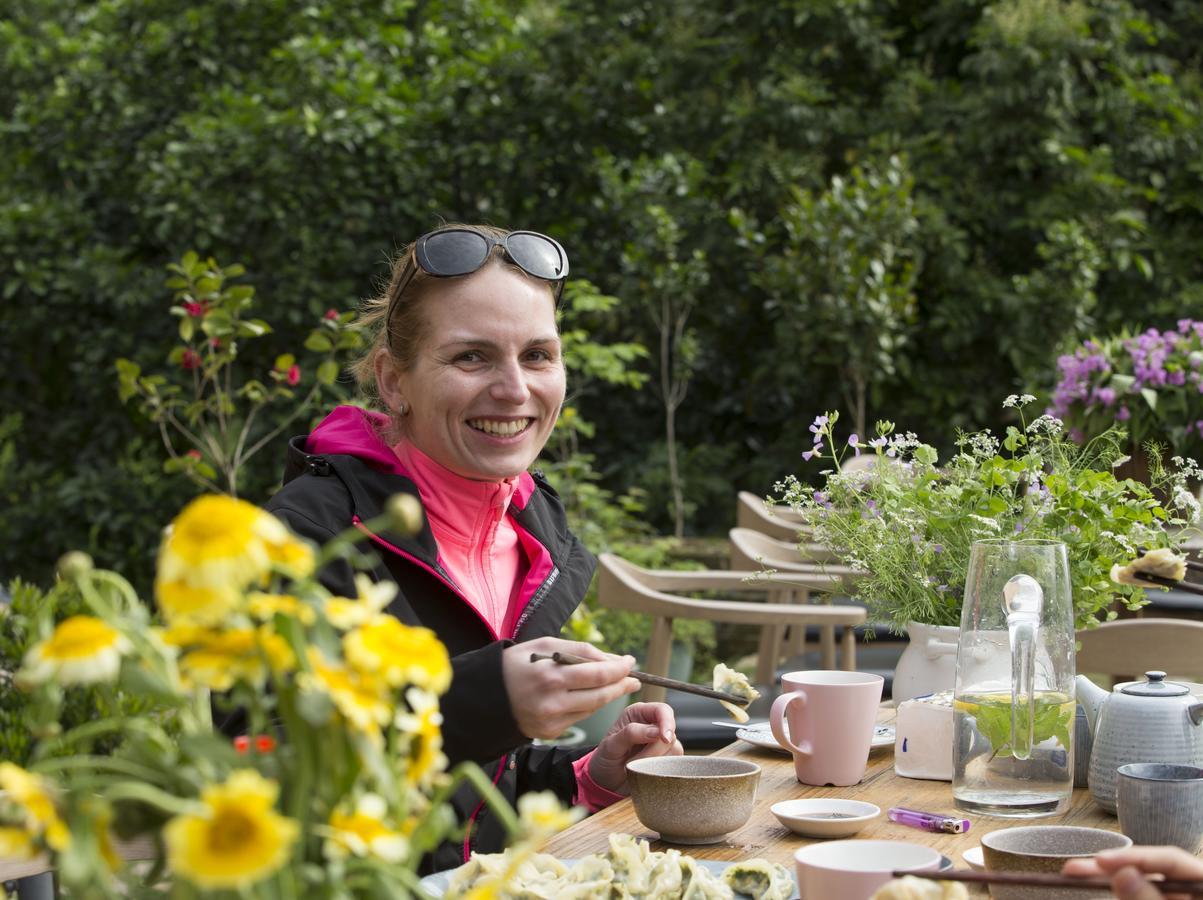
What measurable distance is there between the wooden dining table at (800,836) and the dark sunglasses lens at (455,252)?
0.72 meters

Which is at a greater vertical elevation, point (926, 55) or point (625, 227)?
point (926, 55)

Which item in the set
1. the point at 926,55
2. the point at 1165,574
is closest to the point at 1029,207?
the point at 926,55

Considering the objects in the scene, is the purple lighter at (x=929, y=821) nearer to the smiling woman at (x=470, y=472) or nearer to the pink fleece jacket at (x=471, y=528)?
the smiling woman at (x=470, y=472)

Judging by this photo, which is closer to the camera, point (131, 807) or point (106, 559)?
point (131, 807)

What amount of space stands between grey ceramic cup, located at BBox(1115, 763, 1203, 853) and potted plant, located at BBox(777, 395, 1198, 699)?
485 mm

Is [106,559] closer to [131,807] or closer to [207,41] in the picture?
[207,41]

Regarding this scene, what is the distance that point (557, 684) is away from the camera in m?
1.33

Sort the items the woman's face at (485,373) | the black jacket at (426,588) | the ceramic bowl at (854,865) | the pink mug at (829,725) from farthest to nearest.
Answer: the woman's face at (485,373), the black jacket at (426,588), the pink mug at (829,725), the ceramic bowl at (854,865)

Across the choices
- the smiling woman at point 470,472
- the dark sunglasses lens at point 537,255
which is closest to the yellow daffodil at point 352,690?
the smiling woman at point 470,472

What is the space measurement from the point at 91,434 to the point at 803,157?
383 centimetres

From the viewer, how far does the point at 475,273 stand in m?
1.83

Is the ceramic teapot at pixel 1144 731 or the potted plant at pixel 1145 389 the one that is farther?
the potted plant at pixel 1145 389

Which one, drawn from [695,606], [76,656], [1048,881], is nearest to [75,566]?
[76,656]

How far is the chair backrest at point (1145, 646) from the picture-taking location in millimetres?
2242
